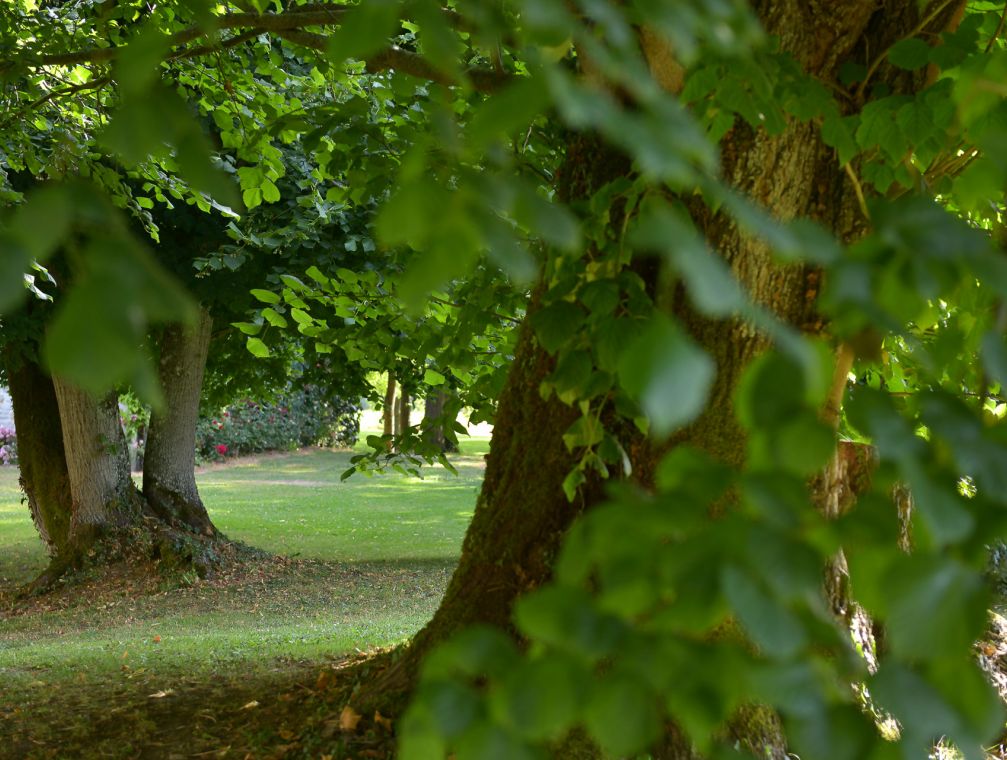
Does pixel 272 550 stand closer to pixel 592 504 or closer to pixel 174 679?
pixel 174 679

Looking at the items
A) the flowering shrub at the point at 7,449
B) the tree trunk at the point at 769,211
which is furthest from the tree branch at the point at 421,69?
the flowering shrub at the point at 7,449

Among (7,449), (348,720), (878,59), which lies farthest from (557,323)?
(7,449)

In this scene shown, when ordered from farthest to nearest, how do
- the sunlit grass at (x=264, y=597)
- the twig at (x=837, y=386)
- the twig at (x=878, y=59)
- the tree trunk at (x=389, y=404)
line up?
the tree trunk at (x=389, y=404) < the sunlit grass at (x=264, y=597) < the twig at (x=837, y=386) < the twig at (x=878, y=59)

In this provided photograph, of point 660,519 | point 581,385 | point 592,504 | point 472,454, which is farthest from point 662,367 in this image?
point 472,454

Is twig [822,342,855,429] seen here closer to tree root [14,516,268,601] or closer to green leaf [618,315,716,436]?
green leaf [618,315,716,436]

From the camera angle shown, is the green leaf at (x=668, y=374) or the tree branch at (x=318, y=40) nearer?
the green leaf at (x=668, y=374)

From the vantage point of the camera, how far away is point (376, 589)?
10914 mm

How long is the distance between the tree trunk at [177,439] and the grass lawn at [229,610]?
38.0 inches

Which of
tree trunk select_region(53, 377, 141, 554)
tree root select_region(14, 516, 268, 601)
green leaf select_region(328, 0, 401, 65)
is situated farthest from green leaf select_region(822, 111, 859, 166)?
tree trunk select_region(53, 377, 141, 554)

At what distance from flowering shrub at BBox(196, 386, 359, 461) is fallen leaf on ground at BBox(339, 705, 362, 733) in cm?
2234

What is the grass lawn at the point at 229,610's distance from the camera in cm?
452

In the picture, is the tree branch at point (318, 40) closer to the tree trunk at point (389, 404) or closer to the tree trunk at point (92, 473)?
the tree trunk at point (389, 404)

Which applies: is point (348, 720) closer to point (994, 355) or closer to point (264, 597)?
point (994, 355)

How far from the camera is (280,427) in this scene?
28.0 meters
